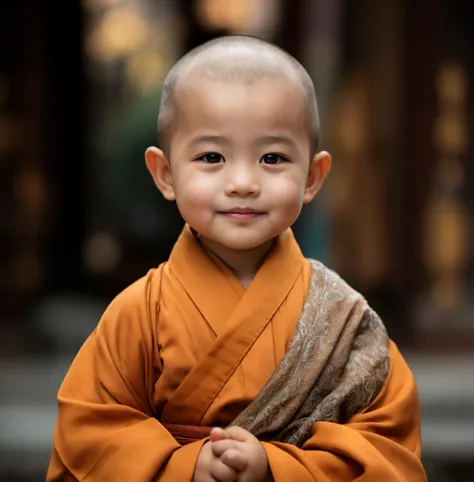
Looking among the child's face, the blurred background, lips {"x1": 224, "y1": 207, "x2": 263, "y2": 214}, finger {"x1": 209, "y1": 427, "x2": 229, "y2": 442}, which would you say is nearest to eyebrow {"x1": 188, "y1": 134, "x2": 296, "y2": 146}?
the child's face

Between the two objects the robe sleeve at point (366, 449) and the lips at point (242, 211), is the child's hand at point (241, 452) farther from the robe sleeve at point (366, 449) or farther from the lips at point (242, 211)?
the lips at point (242, 211)

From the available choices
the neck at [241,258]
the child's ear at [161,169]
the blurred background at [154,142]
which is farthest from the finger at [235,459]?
the blurred background at [154,142]

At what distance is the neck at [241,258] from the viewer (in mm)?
1508

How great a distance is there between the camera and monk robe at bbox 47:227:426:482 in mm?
1392

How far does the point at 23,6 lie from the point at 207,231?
12.9 ft

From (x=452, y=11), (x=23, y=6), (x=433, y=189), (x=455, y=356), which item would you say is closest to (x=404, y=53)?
(x=452, y=11)

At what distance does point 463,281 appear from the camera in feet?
16.5

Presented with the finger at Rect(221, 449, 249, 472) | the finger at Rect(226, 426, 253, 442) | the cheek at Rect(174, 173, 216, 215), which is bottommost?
the finger at Rect(221, 449, 249, 472)

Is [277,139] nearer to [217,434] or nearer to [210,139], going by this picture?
[210,139]

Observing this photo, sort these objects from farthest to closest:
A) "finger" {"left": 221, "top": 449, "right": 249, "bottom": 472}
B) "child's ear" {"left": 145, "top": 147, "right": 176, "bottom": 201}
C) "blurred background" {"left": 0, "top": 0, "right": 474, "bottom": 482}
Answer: "blurred background" {"left": 0, "top": 0, "right": 474, "bottom": 482}, "child's ear" {"left": 145, "top": 147, "right": 176, "bottom": 201}, "finger" {"left": 221, "top": 449, "right": 249, "bottom": 472}

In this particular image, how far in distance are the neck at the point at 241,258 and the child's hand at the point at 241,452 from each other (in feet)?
0.88

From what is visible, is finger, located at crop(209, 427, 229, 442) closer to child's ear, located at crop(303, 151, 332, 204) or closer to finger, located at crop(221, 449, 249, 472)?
finger, located at crop(221, 449, 249, 472)

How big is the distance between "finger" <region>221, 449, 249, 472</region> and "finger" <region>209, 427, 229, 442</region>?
3 centimetres

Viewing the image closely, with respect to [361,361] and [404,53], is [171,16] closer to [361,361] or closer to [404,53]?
[404,53]
